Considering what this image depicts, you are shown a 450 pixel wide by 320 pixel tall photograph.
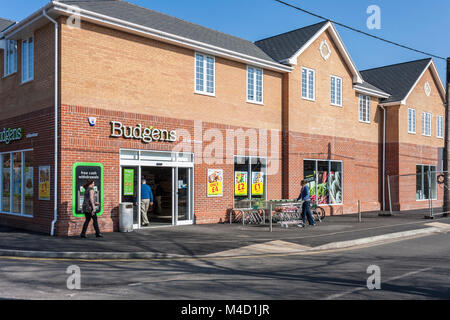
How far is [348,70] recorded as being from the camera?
77.2 ft

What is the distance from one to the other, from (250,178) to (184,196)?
3384 mm

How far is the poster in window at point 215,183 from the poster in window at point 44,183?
595 centimetres

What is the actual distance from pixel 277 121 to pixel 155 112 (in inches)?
259

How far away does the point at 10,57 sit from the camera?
1627 centimetres

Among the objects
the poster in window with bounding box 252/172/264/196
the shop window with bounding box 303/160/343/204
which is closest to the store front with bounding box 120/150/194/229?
the poster in window with bounding box 252/172/264/196

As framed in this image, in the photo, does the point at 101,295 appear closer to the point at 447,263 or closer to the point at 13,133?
the point at 447,263

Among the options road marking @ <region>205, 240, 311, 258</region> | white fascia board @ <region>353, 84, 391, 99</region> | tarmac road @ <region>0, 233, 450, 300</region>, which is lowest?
road marking @ <region>205, 240, 311, 258</region>

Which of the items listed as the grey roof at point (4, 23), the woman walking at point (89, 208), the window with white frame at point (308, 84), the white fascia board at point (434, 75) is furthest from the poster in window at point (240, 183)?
the white fascia board at point (434, 75)

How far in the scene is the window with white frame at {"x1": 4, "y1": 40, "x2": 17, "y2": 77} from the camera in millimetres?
15945

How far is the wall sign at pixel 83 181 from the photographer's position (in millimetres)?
13578

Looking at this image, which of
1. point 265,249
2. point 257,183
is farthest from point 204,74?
point 265,249

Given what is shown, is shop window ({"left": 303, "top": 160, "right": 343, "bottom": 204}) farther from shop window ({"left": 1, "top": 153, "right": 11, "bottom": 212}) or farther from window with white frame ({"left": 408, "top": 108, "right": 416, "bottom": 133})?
shop window ({"left": 1, "top": 153, "right": 11, "bottom": 212})

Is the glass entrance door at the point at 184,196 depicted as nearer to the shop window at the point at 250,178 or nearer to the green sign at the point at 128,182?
the green sign at the point at 128,182

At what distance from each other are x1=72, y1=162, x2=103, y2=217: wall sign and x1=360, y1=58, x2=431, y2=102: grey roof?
61.8ft
